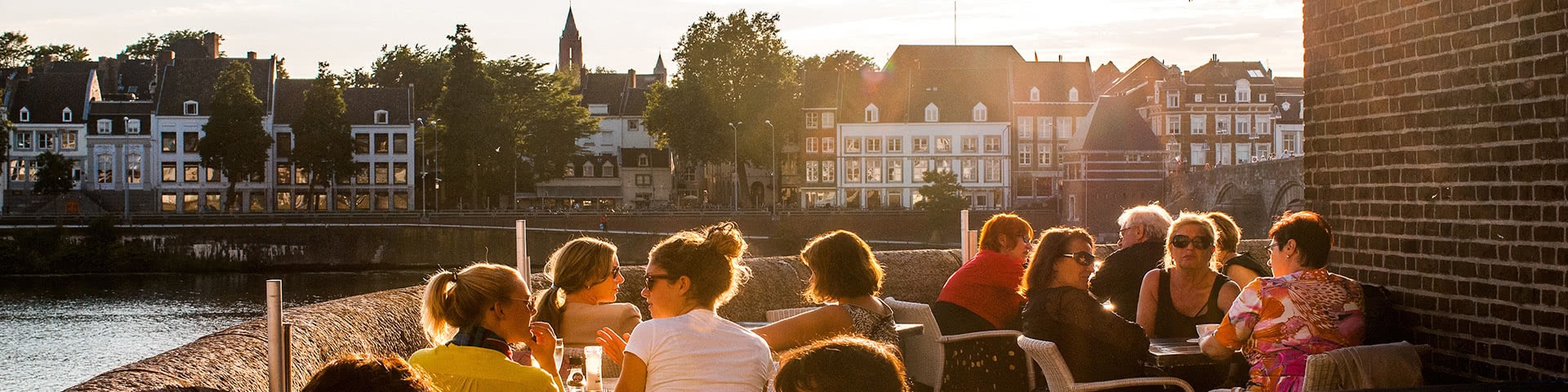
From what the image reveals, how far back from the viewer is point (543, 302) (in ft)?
16.6

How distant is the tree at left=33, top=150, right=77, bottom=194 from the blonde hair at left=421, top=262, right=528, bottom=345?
72430 millimetres

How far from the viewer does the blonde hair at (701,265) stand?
13.1 feet

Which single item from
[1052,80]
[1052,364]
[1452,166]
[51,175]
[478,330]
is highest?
[1052,80]

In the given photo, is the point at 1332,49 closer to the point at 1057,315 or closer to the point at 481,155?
the point at 1057,315

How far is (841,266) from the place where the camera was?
16.6ft

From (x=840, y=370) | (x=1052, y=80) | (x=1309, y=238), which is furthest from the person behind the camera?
(x=1052, y=80)

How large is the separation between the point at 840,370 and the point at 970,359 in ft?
10.8

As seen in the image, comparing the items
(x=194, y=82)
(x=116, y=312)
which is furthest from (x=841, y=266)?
→ (x=194, y=82)

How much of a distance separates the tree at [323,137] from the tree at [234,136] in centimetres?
164

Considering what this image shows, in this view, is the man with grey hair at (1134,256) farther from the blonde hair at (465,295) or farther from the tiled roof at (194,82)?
the tiled roof at (194,82)

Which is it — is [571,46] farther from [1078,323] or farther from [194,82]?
[1078,323]

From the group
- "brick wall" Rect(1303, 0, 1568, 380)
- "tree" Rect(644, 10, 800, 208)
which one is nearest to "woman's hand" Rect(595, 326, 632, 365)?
"brick wall" Rect(1303, 0, 1568, 380)

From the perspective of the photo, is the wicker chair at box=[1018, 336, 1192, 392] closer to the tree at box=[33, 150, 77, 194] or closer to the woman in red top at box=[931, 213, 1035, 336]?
the woman in red top at box=[931, 213, 1035, 336]

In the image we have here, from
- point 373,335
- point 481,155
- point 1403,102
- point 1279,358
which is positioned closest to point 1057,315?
point 1279,358
